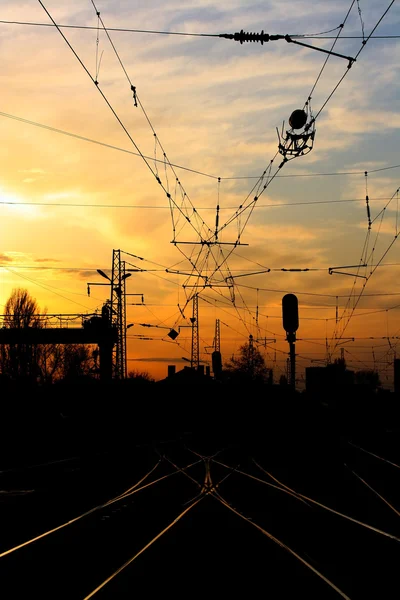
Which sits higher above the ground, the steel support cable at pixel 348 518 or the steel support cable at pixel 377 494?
the steel support cable at pixel 348 518

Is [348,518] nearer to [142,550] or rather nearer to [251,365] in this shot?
[142,550]

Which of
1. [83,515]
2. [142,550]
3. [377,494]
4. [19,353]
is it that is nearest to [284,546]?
[142,550]

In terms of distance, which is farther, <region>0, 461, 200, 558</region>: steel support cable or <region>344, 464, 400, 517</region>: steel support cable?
<region>344, 464, 400, 517</region>: steel support cable

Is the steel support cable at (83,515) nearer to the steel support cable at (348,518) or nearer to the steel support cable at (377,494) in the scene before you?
the steel support cable at (348,518)

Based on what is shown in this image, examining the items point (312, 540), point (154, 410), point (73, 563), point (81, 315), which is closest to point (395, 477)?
point (312, 540)

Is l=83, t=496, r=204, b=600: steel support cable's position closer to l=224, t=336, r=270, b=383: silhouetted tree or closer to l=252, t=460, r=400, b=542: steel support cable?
l=252, t=460, r=400, b=542: steel support cable

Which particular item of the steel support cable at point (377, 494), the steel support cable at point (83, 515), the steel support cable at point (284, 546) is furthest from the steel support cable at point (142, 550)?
the steel support cable at point (377, 494)

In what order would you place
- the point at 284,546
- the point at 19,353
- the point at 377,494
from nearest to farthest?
the point at 284,546, the point at 377,494, the point at 19,353

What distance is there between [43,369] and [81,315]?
36.7 m

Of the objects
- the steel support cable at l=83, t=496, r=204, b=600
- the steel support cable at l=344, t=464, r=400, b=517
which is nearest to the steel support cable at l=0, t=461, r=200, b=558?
the steel support cable at l=83, t=496, r=204, b=600

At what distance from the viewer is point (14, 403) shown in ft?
142

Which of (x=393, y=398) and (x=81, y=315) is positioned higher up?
(x=81, y=315)

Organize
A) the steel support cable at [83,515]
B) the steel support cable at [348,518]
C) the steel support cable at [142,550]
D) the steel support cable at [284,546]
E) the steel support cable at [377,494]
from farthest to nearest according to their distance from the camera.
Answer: the steel support cable at [377,494] → the steel support cable at [348,518] → the steel support cable at [83,515] → the steel support cable at [284,546] → the steel support cable at [142,550]

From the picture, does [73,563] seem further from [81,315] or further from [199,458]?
[81,315]
